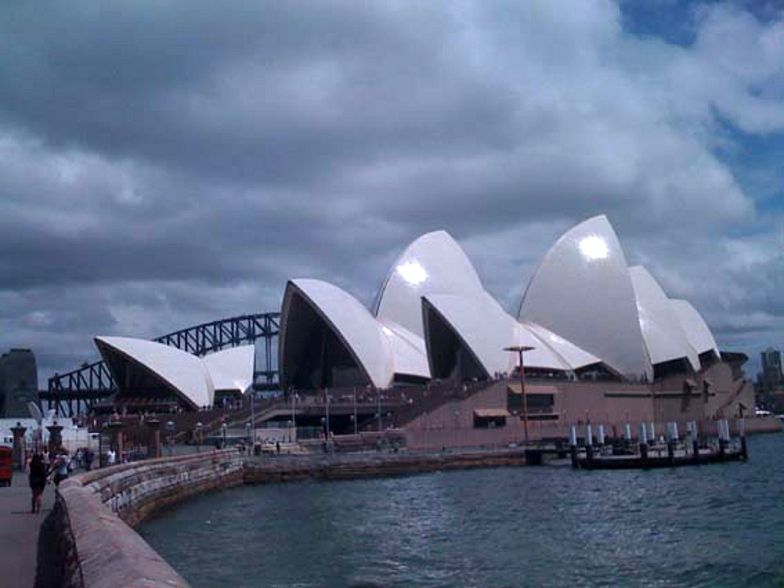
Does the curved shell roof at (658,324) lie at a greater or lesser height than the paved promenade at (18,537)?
greater

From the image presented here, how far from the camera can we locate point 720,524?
22.0 m

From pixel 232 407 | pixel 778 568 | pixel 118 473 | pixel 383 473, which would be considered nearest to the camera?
pixel 778 568

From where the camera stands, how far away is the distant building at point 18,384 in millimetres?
62656

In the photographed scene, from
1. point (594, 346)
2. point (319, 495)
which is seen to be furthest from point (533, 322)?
point (319, 495)

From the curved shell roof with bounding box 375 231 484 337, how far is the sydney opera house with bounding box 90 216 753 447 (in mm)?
97

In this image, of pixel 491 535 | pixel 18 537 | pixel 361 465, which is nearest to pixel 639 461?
pixel 361 465

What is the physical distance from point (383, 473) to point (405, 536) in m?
24.0

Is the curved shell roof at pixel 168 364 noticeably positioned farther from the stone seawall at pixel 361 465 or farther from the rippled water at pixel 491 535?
the rippled water at pixel 491 535

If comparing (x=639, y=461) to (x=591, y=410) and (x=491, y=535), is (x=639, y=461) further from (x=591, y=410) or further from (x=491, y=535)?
(x=491, y=535)

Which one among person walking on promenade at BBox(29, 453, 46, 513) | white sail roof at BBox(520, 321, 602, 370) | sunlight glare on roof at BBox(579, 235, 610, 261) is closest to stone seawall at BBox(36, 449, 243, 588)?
person walking on promenade at BBox(29, 453, 46, 513)

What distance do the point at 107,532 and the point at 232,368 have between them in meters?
75.4

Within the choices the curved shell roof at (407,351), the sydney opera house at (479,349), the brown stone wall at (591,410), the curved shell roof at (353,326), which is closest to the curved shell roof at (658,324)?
the sydney opera house at (479,349)

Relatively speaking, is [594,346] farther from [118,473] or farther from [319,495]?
[118,473]

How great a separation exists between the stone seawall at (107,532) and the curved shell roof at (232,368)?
1860 inches
